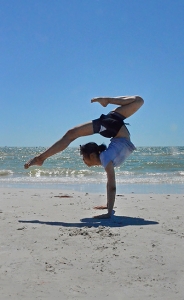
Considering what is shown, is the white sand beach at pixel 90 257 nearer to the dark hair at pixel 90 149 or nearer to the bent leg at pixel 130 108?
the dark hair at pixel 90 149

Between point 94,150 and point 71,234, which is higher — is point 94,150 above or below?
above

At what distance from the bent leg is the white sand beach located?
1.27 meters

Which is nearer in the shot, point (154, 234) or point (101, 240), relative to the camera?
point (101, 240)

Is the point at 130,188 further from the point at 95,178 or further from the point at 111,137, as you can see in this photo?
the point at 111,137

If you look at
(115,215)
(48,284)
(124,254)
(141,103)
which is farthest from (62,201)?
(48,284)

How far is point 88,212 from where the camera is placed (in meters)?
5.26

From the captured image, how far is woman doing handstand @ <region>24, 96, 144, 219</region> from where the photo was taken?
189 inches

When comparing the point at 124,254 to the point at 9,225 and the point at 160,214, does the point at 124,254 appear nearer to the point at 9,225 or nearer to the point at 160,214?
the point at 9,225

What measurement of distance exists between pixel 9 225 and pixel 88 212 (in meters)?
1.42

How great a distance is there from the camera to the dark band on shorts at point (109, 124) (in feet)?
15.8

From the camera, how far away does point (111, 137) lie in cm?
502

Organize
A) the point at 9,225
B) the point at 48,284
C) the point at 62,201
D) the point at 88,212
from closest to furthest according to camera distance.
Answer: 1. the point at 48,284
2. the point at 9,225
3. the point at 88,212
4. the point at 62,201

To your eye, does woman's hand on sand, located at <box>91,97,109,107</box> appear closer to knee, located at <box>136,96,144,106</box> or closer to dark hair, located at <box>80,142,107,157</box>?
knee, located at <box>136,96,144,106</box>

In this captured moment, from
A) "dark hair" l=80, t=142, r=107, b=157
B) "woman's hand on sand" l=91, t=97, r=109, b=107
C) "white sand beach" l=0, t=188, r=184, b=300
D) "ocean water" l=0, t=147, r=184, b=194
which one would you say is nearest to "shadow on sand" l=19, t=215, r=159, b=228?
"white sand beach" l=0, t=188, r=184, b=300
